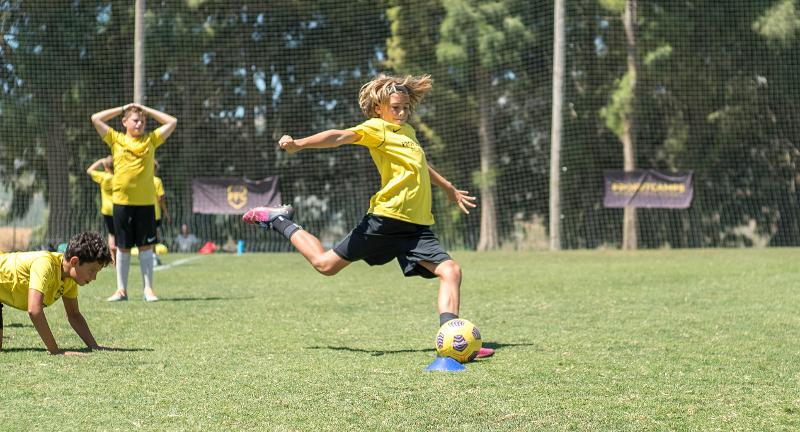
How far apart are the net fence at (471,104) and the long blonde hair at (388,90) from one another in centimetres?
2101

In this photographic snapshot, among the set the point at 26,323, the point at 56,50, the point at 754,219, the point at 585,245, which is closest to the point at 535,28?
the point at 585,245

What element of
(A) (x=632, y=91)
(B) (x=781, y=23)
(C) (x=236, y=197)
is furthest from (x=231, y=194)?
(B) (x=781, y=23)

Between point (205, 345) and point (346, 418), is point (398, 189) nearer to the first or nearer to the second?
point (205, 345)

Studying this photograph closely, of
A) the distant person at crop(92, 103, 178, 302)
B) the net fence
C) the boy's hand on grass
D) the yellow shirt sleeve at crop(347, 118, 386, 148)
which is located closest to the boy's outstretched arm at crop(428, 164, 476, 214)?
the yellow shirt sleeve at crop(347, 118, 386, 148)

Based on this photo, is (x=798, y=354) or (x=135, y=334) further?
(x=135, y=334)

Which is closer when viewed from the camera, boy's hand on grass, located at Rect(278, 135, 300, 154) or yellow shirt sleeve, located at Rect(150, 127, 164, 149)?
boy's hand on grass, located at Rect(278, 135, 300, 154)

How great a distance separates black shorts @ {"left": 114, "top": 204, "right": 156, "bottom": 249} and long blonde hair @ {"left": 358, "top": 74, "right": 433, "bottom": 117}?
3.89 meters

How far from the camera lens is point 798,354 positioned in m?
5.65

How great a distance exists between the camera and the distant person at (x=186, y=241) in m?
24.5

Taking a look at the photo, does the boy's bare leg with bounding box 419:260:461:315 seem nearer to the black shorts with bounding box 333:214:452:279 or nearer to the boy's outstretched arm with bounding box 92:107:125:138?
the black shorts with bounding box 333:214:452:279

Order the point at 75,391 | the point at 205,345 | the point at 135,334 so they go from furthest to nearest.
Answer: the point at 135,334 → the point at 205,345 → the point at 75,391

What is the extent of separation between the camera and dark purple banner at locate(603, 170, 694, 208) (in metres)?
22.9

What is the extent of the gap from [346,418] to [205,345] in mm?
2482

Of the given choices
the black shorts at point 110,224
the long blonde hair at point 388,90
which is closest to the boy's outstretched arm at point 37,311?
the long blonde hair at point 388,90
